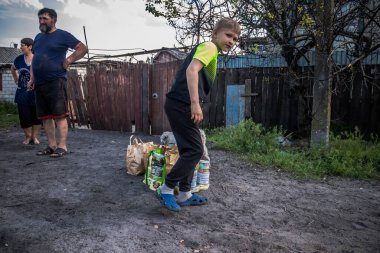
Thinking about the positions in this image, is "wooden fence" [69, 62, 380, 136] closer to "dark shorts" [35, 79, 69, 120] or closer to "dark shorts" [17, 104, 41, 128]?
"dark shorts" [17, 104, 41, 128]

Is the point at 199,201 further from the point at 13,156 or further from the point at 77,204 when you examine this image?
the point at 13,156

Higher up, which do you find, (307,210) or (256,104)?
(256,104)

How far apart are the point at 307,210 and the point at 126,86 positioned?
6425 millimetres

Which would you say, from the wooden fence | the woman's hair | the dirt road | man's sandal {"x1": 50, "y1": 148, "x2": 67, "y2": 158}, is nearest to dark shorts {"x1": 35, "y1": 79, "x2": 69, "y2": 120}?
man's sandal {"x1": 50, "y1": 148, "x2": 67, "y2": 158}

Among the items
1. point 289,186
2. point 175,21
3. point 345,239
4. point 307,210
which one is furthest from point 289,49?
point 345,239

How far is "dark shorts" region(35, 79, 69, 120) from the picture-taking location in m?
4.79

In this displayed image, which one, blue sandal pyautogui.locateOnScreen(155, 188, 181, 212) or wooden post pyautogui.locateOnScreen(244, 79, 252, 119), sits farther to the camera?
wooden post pyautogui.locateOnScreen(244, 79, 252, 119)

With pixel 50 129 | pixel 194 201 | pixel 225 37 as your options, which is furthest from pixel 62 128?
pixel 225 37

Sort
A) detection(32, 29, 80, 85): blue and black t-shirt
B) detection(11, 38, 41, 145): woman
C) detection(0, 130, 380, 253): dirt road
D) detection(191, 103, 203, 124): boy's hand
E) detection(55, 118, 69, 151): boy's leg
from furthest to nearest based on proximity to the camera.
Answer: detection(11, 38, 41, 145): woman
detection(55, 118, 69, 151): boy's leg
detection(32, 29, 80, 85): blue and black t-shirt
detection(191, 103, 203, 124): boy's hand
detection(0, 130, 380, 253): dirt road

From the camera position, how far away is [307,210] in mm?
3074

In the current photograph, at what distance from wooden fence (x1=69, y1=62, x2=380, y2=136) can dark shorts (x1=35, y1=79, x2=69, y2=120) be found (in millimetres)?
3259

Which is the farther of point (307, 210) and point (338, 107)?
point (338, 107)

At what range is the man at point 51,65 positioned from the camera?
15.6 ft

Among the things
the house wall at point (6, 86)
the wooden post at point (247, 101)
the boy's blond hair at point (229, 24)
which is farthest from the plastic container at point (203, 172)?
the house wall at point (6, 86)
